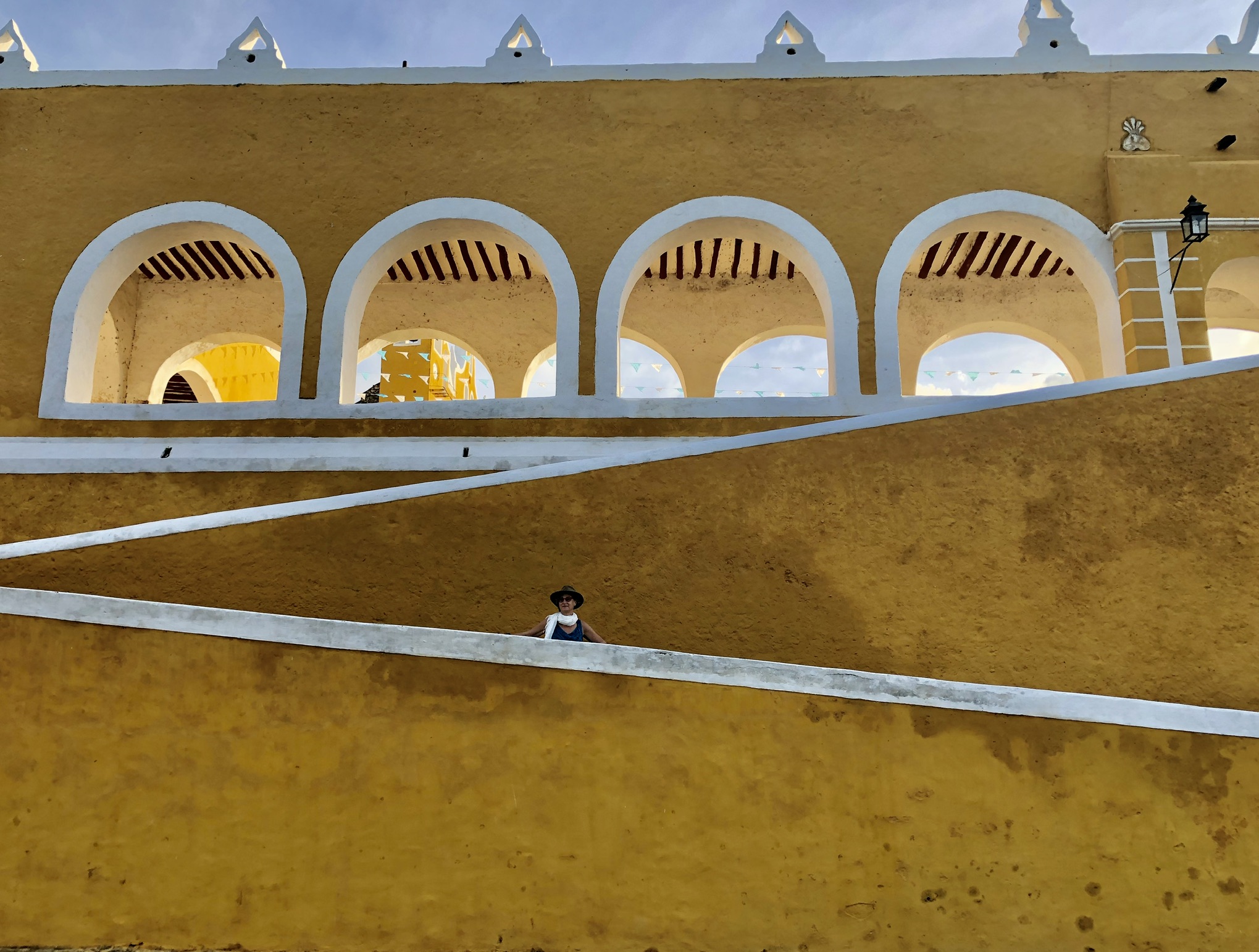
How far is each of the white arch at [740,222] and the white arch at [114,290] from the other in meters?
2.33

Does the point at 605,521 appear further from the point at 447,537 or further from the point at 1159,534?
the point at 1159,534

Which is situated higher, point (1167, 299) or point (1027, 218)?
point (1027, 218)

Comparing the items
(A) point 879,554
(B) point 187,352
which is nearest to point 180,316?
(B) point 187,352

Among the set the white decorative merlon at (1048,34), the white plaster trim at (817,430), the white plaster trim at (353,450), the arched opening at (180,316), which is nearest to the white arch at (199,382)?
the arched opening at (180,316)

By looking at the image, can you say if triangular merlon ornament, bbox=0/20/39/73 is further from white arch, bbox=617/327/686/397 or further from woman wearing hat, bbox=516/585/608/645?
woman wearing hat, bbox=516/585/608/645

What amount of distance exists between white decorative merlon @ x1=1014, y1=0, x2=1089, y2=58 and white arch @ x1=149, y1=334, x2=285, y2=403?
7.98m

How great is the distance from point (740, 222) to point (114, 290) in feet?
16.8

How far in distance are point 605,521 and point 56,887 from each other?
2.40 metres

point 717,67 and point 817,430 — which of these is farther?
point 717,67

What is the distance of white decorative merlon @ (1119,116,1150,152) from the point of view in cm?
680

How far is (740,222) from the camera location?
22.7ft

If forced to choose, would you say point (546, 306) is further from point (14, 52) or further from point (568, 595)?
point (568, 595)

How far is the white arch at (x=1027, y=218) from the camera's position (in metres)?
6.62

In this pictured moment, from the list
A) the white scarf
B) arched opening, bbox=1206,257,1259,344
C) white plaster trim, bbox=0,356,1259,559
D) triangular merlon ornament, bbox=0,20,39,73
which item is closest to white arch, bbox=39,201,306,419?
triangular merlon ornament, bbox=0,20,39,73
